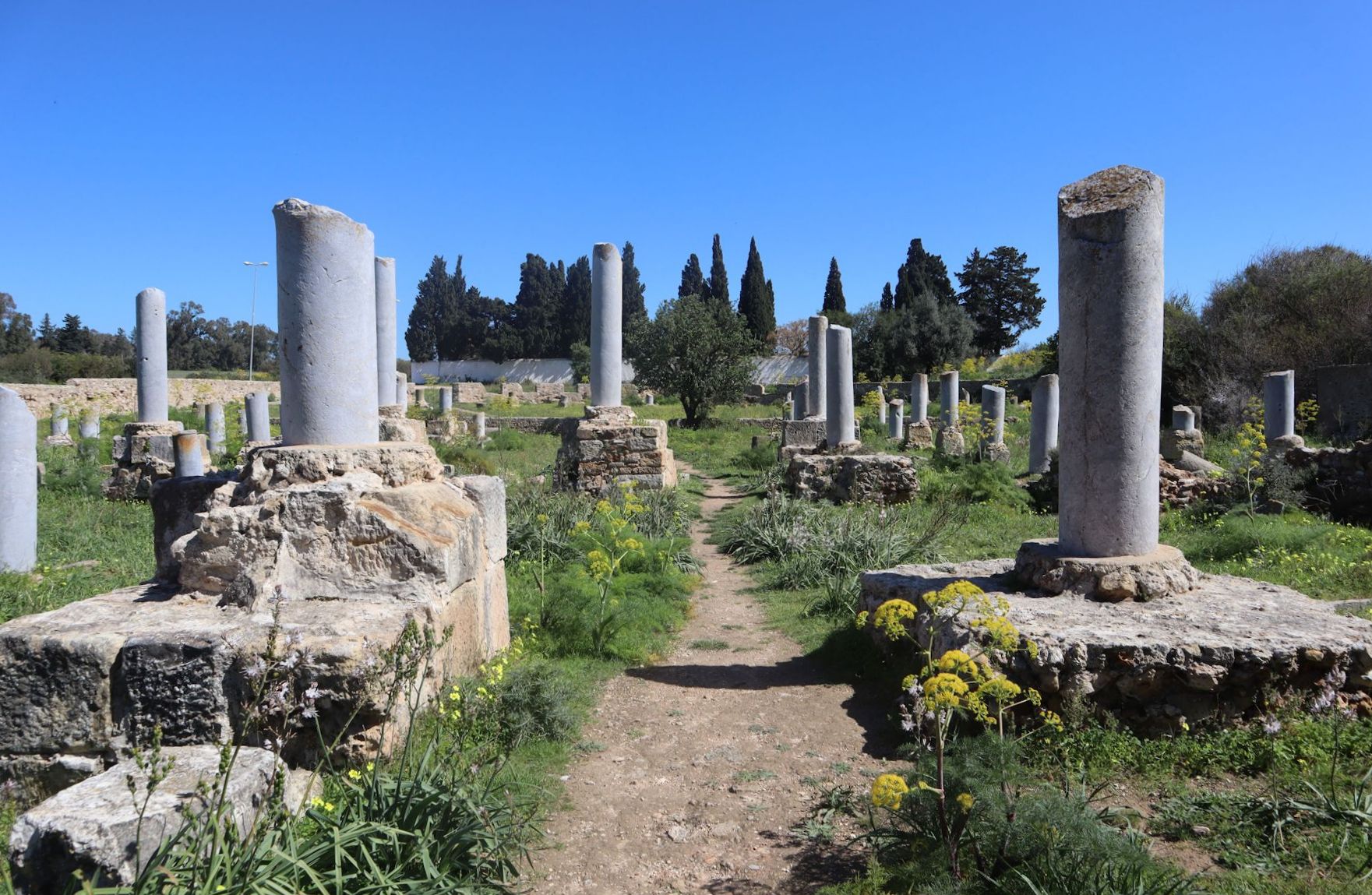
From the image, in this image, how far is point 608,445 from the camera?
12297 millimetres

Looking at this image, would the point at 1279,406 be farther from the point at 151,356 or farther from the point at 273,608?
the point at 151,356

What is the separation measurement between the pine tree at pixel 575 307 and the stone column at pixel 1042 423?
4863cm

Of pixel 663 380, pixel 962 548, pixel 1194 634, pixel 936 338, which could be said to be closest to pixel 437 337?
pixel 936 338

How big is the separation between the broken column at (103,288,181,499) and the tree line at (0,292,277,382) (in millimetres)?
28121

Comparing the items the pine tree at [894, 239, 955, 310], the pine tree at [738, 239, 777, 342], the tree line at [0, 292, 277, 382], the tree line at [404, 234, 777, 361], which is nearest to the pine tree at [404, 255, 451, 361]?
the tree line at [404, 234, 777, 361]

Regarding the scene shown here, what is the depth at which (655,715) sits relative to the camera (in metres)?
5.01

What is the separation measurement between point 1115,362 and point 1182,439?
13215mm

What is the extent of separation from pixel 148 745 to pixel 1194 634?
4.85 m

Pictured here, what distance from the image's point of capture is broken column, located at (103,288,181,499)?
42.4 ft

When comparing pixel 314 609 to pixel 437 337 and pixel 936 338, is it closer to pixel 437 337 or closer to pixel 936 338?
pixel 936 338

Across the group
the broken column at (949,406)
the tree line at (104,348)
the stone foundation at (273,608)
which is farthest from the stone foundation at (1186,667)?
the tree line at (104,348)

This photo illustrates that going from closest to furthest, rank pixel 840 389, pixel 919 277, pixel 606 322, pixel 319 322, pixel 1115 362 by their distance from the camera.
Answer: pixel 319 322
pixel 1115 362
pixel 606 322
pixel 840 389
pixel 919 277

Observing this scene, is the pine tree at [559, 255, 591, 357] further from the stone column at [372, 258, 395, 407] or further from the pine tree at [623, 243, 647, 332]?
the stone column at [372, 258, 395, 407]

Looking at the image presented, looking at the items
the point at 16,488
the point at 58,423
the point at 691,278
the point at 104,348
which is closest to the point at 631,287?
the point at 691,278
